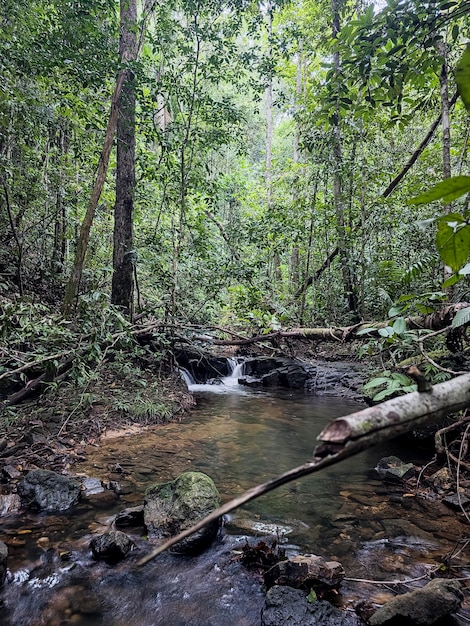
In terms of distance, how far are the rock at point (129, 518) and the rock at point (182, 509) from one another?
0.11m

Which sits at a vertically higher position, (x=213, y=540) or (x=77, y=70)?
(x=77, y=70)

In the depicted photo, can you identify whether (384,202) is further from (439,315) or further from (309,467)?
(309,467)

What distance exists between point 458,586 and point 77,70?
766 centimetres

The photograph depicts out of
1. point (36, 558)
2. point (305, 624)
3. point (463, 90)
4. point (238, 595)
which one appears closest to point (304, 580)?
point (305, 624)

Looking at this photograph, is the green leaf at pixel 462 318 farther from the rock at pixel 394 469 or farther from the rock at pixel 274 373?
the rock at pixel 274 373

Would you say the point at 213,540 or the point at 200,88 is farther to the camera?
the point at 200,88

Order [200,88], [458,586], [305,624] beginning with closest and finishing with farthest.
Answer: [305,624], [458,586], [200,88]

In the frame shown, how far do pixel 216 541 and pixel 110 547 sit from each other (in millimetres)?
946

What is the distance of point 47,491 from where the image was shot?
13.0ft

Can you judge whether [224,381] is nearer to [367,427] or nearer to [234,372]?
[234,372]

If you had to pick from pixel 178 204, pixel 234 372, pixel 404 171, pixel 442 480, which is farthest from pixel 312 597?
pixel 404 171

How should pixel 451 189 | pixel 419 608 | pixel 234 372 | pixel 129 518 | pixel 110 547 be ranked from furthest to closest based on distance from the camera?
pixel 234 372 → pixel 129 518 → pixel 110 547 → pixel 419 608 → pixel 451 189

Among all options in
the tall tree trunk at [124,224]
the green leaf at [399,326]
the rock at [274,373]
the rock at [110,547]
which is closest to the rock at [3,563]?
the rock at [110,547]

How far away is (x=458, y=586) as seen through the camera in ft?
8.85
